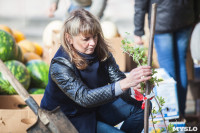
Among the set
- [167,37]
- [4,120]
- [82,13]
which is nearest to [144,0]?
[167,37]

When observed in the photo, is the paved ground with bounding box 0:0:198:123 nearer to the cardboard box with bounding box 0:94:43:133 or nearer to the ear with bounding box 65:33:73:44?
the cardboard box with bounding box 0:94:43:133

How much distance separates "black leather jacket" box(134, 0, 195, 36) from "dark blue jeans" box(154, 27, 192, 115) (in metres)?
0.08

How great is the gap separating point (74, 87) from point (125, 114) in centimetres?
53

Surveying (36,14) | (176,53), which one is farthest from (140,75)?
(36,14)

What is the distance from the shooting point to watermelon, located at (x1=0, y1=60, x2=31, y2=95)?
10.0 ft

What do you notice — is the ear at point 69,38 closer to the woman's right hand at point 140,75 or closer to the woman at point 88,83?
the woman at point 88,83

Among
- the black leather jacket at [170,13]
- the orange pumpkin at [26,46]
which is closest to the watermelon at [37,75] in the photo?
the orange pumpkin at [26,46]

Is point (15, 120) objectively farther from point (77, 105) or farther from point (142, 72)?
point (142, 72)

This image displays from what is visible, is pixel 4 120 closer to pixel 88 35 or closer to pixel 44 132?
pixel 44 132

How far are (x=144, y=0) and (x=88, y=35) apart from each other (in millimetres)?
1124

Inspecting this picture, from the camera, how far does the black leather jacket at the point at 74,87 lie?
6.48 ft

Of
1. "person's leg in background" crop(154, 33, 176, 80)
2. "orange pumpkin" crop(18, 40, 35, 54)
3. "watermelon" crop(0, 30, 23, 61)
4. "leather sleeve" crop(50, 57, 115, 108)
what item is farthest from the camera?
"orange pumpkin" crop(18, 40, 35, 54)

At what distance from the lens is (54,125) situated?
6.33ft

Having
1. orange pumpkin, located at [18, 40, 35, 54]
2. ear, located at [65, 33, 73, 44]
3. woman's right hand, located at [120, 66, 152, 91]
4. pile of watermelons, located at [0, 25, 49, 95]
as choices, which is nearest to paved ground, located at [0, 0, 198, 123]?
orange pumpkin, located at [18, 40, 35, 54]
